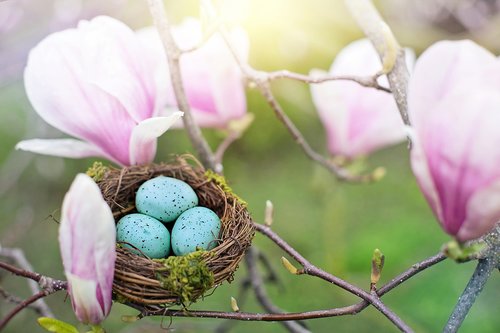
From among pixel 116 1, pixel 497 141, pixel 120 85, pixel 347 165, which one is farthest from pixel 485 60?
pixel 116 1

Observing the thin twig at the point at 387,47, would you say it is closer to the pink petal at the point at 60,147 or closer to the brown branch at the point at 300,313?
the brown branch at the point at 300,313

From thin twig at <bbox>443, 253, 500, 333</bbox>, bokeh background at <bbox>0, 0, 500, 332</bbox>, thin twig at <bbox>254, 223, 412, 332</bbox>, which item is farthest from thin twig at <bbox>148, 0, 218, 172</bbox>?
bokeh background at <bbox>0, 0, 500, 332</bbox>

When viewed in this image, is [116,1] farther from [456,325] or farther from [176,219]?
[456,325]

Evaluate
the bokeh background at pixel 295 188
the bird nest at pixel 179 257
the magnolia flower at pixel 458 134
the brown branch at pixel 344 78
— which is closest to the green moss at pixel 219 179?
the bird nest at pixel 179 257

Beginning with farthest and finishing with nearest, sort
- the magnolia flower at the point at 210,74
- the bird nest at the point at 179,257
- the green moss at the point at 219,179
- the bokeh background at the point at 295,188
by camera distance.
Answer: the bokeh background at the point at 295,188, the magnolia flower at the point at 210,74, the green moss at the point at 219,179, the bird nest at the point at 179,257

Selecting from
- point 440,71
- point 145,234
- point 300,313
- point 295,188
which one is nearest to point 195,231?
point 145,234

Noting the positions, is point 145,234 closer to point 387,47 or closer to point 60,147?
point 60,147

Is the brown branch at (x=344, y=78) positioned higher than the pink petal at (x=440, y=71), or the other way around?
the pink petal at (x=440, y=71)
